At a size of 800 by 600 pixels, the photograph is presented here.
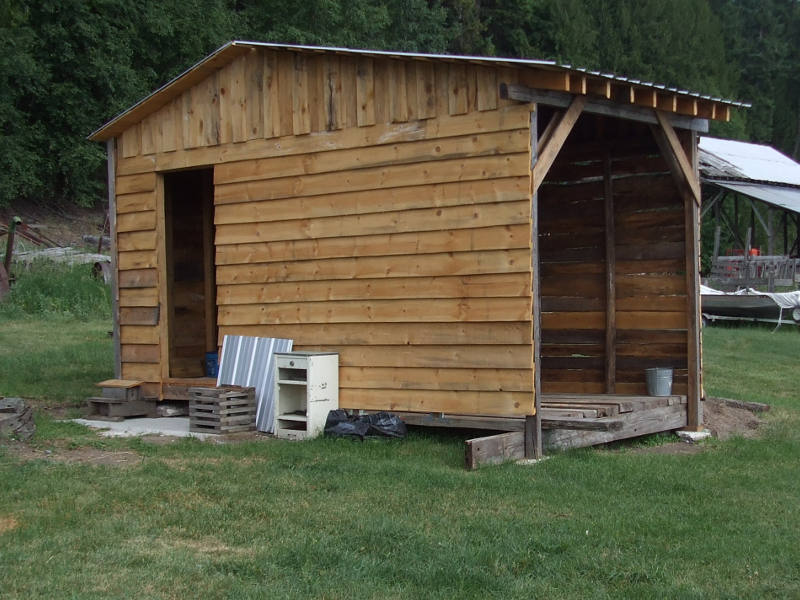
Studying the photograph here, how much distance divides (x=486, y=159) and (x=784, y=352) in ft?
36.3

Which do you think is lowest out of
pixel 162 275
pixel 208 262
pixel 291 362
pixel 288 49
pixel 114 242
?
pixel 291 362

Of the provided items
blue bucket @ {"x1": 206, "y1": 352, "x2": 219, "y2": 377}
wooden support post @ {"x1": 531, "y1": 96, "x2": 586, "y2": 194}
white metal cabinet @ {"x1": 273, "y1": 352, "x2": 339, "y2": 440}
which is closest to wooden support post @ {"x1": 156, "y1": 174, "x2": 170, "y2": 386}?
blue bucket @ {"x1": 206, "y1": 352, "x2": 219, "y2": 377}

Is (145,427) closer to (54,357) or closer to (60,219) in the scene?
(54,357)

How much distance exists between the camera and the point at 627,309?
Result: 415 inches

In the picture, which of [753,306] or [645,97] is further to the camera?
[753,306]

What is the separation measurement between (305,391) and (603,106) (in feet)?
13.3

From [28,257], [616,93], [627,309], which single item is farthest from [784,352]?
[28,257]

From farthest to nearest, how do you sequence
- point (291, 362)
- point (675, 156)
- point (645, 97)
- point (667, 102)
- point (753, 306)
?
1. point (753, 306)
2. point (675, 156)
3. point (291, 362)
4. point (667, 102)
5. point (645, 97)

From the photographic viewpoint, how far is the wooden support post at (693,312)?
32.1ft

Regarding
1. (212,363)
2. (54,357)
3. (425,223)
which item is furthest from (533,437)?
(54,357)

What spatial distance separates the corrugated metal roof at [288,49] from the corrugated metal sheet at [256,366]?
2.81m

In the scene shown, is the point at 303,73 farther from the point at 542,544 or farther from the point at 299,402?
Answer: the point at 542,544

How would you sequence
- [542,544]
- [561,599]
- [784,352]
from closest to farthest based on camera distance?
A: 1. [561,599]
2. [542,544]
3. [784,352]

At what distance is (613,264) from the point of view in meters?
10.5
